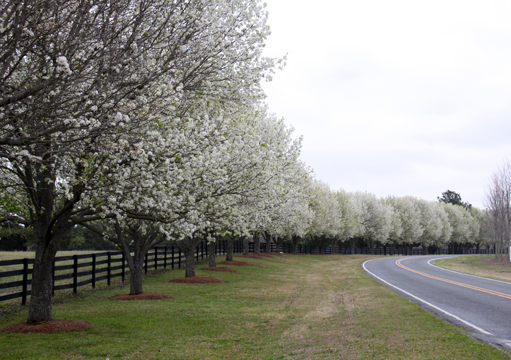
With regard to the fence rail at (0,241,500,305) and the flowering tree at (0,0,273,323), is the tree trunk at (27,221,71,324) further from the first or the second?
the fence rail at (0,241,500,305)

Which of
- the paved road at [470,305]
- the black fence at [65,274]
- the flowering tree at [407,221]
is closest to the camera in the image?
the paved road at [470,305]

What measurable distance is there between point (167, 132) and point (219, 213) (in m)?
2.92

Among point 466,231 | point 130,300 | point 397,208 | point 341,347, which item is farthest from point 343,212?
point 341,347

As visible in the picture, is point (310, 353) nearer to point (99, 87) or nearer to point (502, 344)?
point (502, 344)

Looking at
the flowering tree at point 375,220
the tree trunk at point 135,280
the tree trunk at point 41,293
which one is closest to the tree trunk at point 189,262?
the tree trunk at point 135,280

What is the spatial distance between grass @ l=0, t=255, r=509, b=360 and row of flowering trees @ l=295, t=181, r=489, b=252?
44073 millimetres

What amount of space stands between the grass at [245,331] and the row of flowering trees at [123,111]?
2.18 m

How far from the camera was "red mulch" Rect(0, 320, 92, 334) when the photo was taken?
32.5ft

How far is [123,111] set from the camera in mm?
7430

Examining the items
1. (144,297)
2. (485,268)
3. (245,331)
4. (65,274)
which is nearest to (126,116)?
(245,331)

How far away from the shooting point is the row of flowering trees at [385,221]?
65.4 metres

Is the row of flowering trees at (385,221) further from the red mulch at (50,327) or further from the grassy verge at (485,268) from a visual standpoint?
the red mulch at (50,327)

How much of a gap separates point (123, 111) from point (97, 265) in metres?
26.2

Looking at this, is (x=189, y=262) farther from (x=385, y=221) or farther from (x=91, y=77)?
(x=385, y=221)
